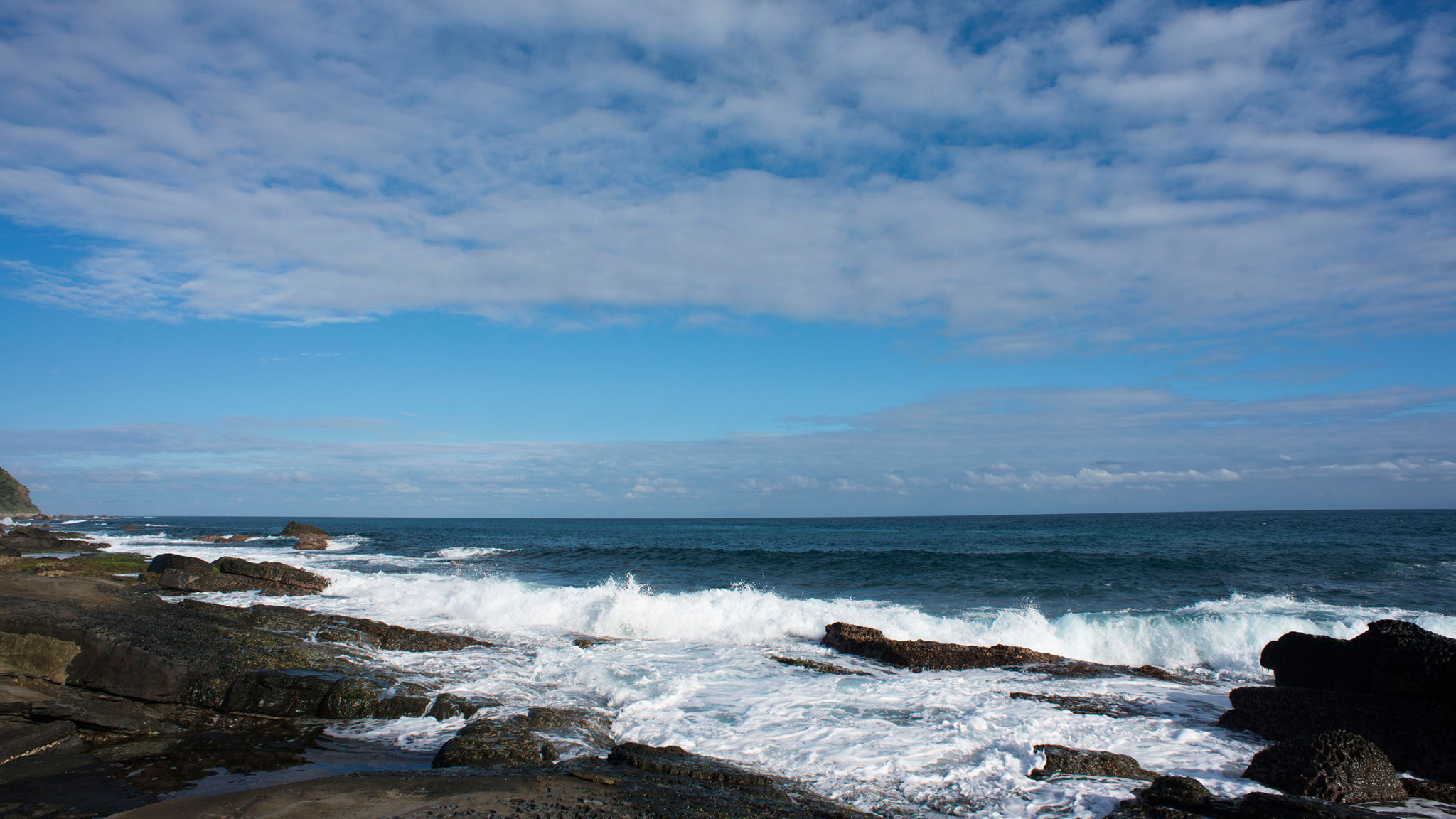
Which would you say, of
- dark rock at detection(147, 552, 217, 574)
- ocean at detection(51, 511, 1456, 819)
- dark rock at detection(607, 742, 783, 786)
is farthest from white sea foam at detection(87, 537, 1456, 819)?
dark rock at detection(147, 552, 217, 574)

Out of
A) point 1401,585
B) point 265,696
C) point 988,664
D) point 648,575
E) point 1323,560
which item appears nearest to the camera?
point 265,696

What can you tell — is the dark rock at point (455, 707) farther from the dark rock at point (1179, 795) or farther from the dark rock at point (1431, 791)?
the dark rock at point (1431, 791)

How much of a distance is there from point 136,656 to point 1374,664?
15.8m

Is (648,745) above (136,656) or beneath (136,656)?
beneath

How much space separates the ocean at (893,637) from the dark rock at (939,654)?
412mm

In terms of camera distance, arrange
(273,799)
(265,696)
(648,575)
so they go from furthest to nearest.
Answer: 1. (648,575)
2. (265,696)
3. (273,799)

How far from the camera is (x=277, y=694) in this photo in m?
8.82

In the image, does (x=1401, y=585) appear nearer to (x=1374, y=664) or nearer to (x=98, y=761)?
(x=1374, y=664)

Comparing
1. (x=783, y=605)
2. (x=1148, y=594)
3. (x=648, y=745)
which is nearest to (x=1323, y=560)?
(x=1148, y=594)

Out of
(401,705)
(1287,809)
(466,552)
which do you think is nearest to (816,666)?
(401,705)

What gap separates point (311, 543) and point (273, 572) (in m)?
24.2

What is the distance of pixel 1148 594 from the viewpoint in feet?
68.9

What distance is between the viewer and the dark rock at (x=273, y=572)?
21.1 meters

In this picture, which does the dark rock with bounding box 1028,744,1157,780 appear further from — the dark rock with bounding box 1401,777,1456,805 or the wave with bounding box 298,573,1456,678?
the wave with bounding box 298,573,1456,678
